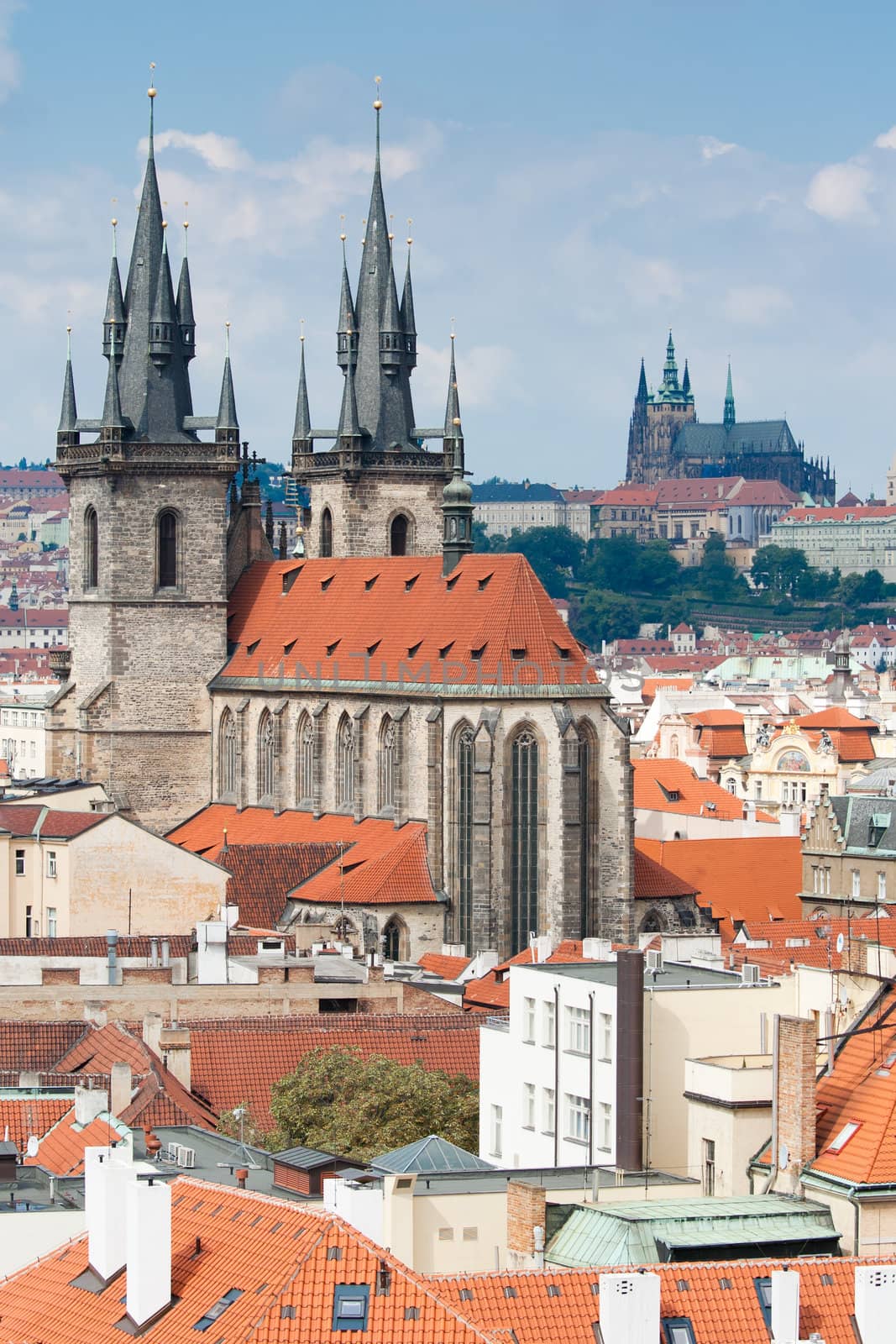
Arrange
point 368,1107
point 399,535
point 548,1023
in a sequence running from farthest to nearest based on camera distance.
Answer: point 399,535, point 368,1107, point 548,1023

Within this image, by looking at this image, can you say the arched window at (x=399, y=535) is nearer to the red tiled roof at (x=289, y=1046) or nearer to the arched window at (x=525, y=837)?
the arched window at (x=525, y=837)

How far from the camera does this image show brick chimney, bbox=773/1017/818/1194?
35062 mm

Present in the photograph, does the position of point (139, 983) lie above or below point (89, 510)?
below

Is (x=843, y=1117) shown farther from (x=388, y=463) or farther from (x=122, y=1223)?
(x=388, y=463)

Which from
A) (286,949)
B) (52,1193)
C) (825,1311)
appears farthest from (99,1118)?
(286,949)

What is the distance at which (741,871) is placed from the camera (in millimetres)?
97312

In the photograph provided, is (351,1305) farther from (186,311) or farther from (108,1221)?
(186,311)

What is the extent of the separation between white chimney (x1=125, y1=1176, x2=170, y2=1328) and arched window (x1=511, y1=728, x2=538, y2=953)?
56.0 metres

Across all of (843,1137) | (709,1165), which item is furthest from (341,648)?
(843,1137)

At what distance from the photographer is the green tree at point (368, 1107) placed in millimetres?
49500

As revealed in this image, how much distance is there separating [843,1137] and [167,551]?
218 ft

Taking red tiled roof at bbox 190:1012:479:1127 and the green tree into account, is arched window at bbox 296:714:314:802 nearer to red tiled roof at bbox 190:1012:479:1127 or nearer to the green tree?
red tiled roof at bbox 190:1012:479:1127

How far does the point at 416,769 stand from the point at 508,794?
3.70m

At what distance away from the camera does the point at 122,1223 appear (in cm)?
3019
